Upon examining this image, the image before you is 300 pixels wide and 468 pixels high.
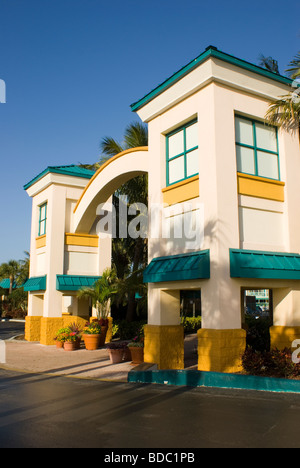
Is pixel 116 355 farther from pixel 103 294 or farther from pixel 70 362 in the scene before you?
pixel 103 294

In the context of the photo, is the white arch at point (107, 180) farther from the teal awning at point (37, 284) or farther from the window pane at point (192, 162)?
the teal awning at point (37, 284)

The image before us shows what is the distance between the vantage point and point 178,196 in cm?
1317

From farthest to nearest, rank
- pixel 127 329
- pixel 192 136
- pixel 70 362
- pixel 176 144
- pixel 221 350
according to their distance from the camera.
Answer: pixel 127 329
pixel 70 362
pixel 176 144
pixel 192 136
pixel 221 350

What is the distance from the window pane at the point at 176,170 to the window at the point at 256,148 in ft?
5.97

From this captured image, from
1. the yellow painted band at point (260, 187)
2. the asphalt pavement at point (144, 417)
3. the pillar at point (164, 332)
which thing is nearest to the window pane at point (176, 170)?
the yellow painted band at point (260, 187)

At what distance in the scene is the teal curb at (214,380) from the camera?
9.46m

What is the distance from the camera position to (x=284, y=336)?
12305mm

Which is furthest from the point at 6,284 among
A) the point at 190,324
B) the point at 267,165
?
the point at 267,165

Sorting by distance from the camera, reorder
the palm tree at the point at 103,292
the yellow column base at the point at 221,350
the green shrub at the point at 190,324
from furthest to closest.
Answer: the green shrub at the point at 190,324, the palm tree at the point at 103,292, the yellow column base at the point at 221,350

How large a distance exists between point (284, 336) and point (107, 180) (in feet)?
31.9
